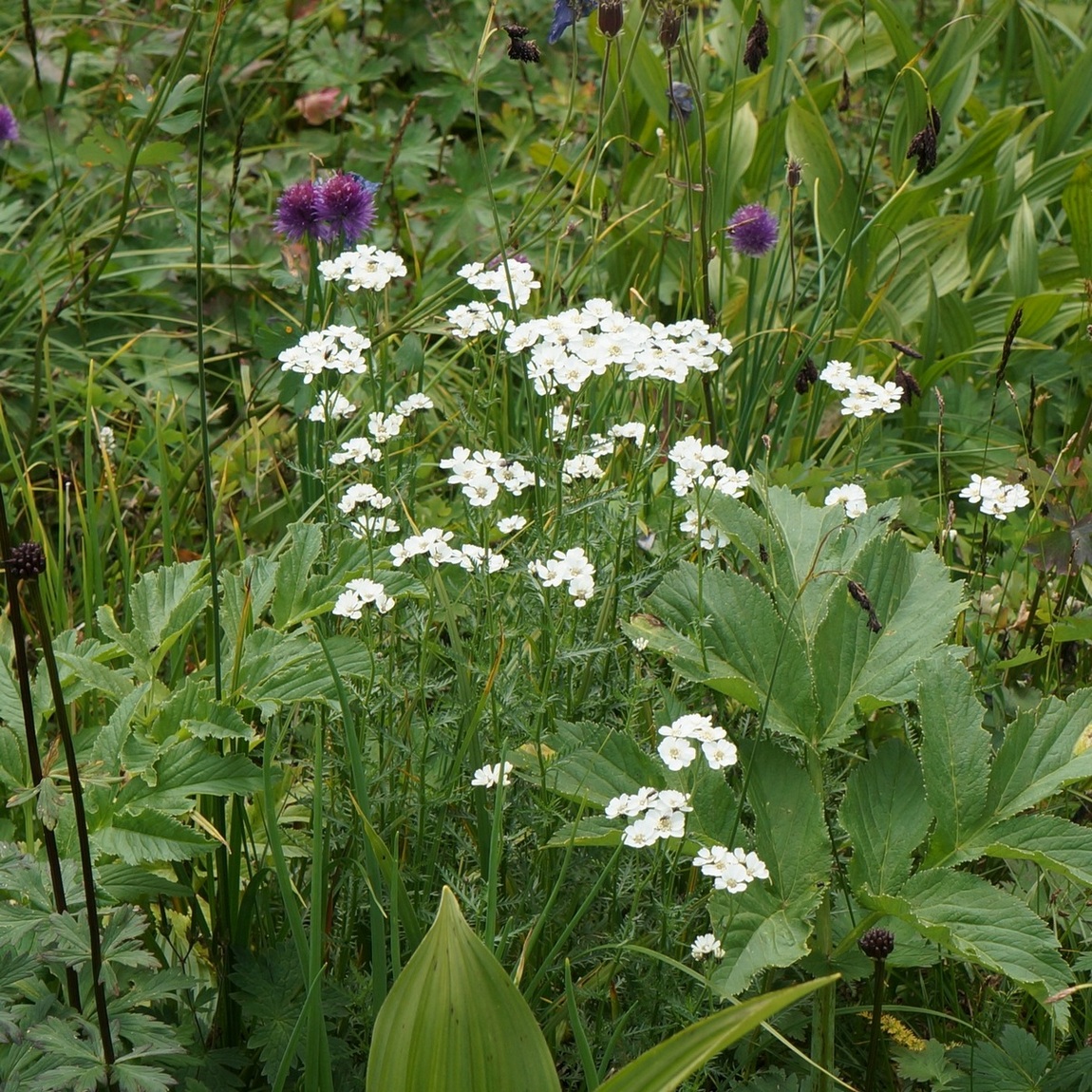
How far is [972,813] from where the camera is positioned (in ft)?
4.46

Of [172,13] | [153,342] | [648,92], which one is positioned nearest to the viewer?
[153,342]

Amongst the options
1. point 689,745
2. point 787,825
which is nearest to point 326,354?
point 689,745

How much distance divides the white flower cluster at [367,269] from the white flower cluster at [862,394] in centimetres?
57

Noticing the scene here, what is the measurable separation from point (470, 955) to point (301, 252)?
5.92 feet

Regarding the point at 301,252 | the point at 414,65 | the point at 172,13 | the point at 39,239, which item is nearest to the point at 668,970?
the point at 301,252

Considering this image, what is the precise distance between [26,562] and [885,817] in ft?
2.93

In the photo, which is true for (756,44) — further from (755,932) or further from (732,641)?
(755,932)

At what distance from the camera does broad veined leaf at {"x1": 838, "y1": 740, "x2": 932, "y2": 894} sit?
4.41 feet

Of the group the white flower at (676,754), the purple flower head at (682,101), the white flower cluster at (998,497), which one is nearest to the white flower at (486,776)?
the white flower at (676,754)

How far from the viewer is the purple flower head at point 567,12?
177 centimetres

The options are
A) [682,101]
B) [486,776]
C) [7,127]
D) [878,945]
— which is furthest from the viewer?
[7,127]

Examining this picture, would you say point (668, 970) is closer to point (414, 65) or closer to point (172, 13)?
point (414, 65)

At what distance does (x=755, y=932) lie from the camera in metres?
1.27

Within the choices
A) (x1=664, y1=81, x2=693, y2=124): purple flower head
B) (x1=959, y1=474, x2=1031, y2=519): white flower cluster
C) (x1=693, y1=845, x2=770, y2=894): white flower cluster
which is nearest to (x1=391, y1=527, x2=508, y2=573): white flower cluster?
(x1=693, y1=845, x2=770, y2=894): white flower cluster
